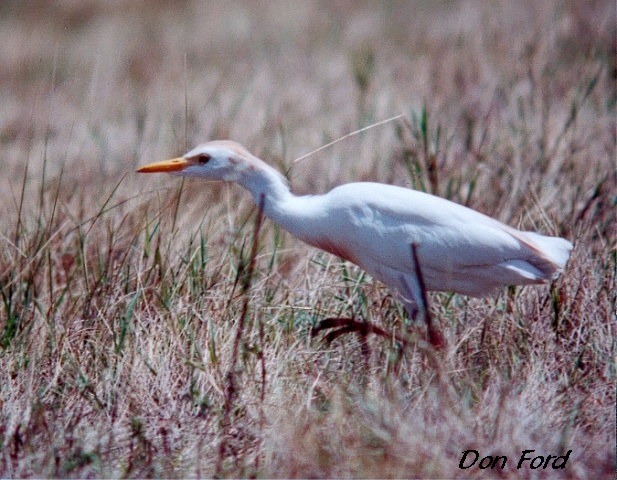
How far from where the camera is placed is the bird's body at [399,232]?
330 centimetres

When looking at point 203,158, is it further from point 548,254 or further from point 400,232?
point 548,254

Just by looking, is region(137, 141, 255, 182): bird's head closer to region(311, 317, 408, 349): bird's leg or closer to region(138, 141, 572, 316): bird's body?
region(138, 141, 572, 316): bird's body

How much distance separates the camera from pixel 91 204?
4.79 m

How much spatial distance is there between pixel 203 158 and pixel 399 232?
77 centimetres

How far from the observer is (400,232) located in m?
3.30

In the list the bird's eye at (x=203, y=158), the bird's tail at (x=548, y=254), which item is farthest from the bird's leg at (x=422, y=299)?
the bird's eye at (x=203, y=158)

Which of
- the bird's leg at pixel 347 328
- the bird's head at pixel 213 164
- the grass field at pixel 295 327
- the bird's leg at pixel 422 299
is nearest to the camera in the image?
the grass field at pixel 295 327

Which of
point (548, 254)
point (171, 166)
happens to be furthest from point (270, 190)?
point (548, 254)

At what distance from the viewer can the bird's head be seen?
3338mm

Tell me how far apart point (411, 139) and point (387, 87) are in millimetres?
1167

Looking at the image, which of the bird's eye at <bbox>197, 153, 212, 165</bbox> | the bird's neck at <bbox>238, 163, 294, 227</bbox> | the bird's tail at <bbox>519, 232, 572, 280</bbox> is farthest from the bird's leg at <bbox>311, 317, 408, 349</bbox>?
the bird's eye at <bbox>197, 153, 212, 165</bbox>

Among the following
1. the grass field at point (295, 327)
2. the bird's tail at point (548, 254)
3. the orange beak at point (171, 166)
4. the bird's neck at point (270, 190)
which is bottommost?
the grass field at point (295, 327)

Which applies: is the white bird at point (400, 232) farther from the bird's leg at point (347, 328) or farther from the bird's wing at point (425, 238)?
the bird's leg at point (347, 328)

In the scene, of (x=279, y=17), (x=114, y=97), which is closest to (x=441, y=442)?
(x=114, y=97)
